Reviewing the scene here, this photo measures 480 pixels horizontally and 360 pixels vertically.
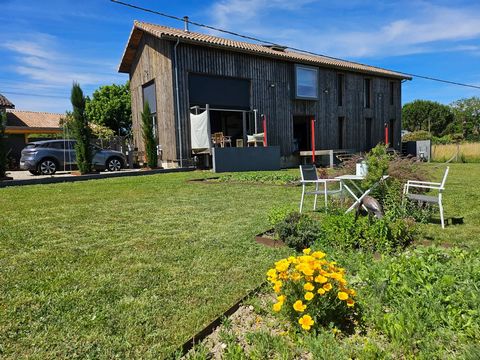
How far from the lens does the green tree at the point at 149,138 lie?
16266 mm

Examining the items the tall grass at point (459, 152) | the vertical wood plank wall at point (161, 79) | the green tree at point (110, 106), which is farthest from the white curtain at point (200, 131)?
the green tree at point (110, 106)

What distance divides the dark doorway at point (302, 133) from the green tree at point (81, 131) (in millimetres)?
13370

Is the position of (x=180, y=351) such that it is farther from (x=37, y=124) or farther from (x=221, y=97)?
(x=37, y=124)

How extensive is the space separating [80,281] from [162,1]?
10704mm

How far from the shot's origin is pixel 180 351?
203 cm

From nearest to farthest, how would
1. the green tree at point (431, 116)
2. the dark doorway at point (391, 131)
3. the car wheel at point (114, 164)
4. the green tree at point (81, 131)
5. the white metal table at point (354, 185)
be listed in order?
the white metal table at point (354, 185), the green tree at point (81, 131), the car wheel at point (114, 164), the dark doorway at point (391, 131), the green tree at point (431, 116)

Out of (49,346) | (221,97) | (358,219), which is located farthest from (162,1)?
(49,346)

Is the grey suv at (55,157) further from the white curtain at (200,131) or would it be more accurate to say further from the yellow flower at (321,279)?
the yellow flower at (321,279)

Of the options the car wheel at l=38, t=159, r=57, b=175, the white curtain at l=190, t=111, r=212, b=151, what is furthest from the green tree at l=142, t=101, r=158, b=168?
the car wheel at l=38, t=159, r=57, b=175

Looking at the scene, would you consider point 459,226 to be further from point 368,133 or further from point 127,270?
point 368,133

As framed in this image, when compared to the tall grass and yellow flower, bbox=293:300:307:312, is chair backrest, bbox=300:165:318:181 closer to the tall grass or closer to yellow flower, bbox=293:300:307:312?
yellow flower, bbox=293:300:307:312

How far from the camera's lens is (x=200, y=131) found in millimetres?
16109

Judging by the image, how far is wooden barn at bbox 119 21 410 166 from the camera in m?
16.4

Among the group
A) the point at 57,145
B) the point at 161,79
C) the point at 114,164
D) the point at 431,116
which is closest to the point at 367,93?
the point at 161,79
